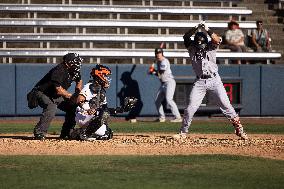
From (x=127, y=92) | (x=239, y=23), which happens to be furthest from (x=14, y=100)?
(x=239, y=23)

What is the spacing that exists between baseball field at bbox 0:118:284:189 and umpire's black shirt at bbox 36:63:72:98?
75 centimetres

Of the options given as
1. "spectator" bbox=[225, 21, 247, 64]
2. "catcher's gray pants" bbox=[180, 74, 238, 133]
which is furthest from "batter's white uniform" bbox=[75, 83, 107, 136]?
"spectator" bbox=[225, 21, 247, 64]

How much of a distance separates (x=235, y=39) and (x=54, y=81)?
10.8 meters

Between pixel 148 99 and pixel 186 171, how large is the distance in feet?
39.3

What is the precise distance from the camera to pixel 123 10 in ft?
75.6

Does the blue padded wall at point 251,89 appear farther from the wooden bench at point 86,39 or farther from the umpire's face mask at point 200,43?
the umpire's face mask at point 200,43

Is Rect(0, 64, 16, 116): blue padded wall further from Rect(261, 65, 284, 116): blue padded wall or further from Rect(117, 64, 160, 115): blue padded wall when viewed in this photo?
Rect(261, 65, 284, 116): blue padded wall

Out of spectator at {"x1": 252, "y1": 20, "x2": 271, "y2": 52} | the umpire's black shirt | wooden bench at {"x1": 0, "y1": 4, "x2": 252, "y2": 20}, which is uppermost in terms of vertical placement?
wooden bench at {"x1": 0, "y1": 4, "x2": 252, "y2": 20}

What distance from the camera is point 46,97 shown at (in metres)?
12.9

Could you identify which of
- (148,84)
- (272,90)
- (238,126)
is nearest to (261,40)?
(272,90)

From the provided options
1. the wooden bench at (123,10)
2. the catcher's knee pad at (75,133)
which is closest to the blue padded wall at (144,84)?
the wooden bench at (123,10)

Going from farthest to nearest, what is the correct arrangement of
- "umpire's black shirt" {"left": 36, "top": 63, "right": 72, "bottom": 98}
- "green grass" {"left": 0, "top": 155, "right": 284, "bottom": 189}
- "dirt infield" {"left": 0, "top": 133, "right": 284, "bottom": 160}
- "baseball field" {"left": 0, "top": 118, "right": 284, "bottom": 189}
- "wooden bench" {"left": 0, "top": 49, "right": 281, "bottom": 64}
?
1. "wooden bench" {"left": 0, "top": 49, "right": 281, "bottom": 64}
2. "umpire's black shirt" {"left": 36, "top": 63, "right": 72, "bottom": 98}
3. "dirt infield" {"left": 0, "top": 133, "right": 284, "bottom": 160}
4. "baseball field" {"left": 0, "top": 118, "right": 284, "bottom": 189}
5. "green grass" {"left": 0, "top": 155, "right": 284, "bottom": 189}

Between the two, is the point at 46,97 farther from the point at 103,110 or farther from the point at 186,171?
the point at 186,171

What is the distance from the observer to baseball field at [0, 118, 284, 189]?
25.8ft
